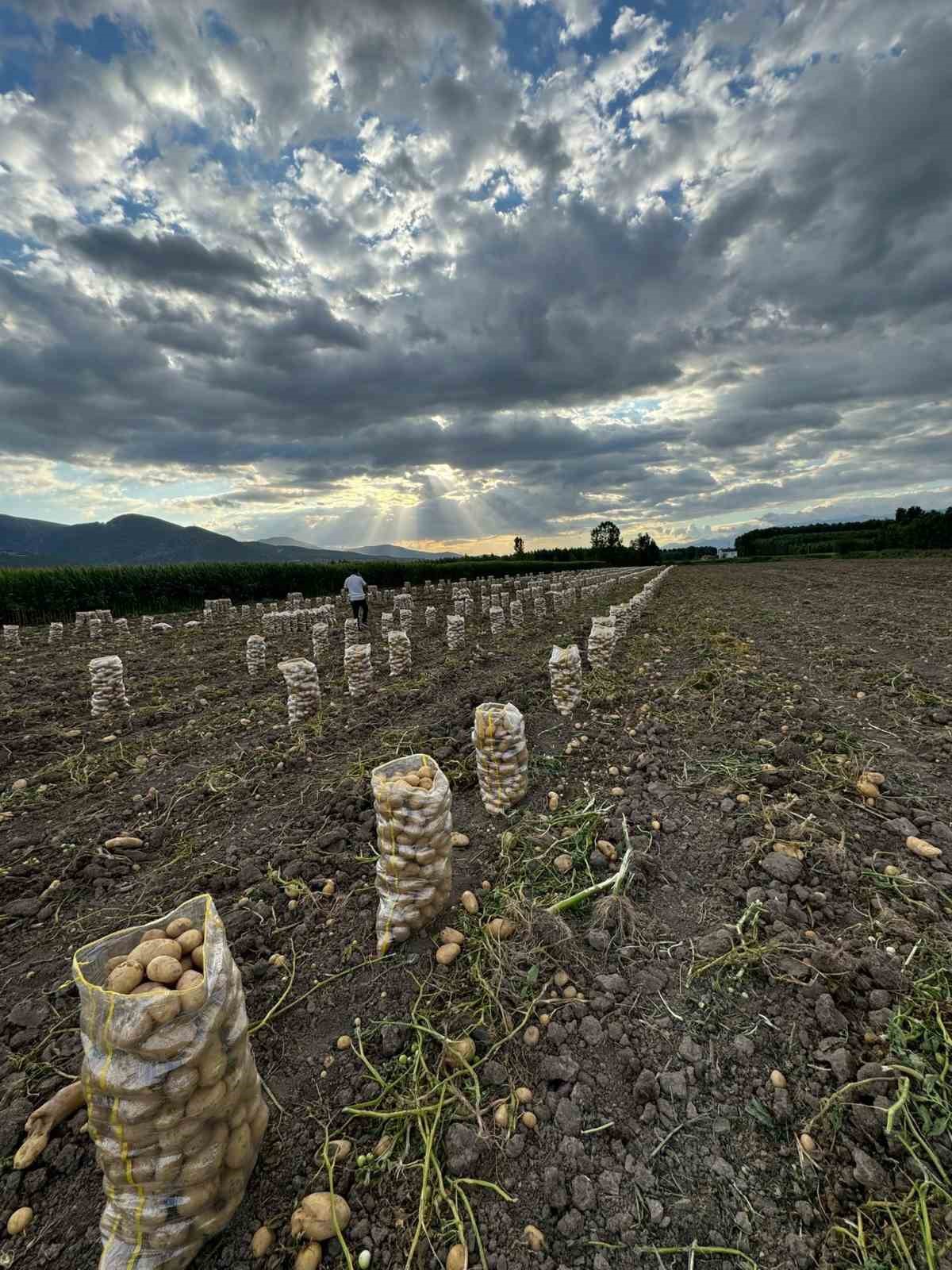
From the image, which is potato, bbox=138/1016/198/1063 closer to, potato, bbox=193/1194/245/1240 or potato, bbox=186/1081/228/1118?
potato, bbox=186/1081/228/1118

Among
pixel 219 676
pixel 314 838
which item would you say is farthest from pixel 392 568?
pixel 314 838

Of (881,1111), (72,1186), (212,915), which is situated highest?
(212,915)

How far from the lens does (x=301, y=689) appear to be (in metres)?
7.54

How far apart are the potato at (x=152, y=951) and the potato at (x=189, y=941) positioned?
0.03m

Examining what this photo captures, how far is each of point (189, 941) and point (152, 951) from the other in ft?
0.41

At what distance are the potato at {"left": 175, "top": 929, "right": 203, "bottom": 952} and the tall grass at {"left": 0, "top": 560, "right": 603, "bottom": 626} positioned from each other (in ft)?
106

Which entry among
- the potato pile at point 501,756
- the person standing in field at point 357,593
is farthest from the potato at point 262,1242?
the person standing in field at point 357,593

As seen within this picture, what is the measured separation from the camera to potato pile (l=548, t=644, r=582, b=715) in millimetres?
6883

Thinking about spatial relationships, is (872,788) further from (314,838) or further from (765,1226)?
(314,838)

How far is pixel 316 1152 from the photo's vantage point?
83.4 inches

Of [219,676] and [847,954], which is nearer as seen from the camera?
[847,954]

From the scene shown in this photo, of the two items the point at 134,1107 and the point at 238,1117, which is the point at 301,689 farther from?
the point at 134,1107

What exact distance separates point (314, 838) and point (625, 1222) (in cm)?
317

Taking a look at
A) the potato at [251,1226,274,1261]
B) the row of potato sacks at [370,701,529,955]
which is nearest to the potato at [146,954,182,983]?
the potato at [251,1226,274,1261]
